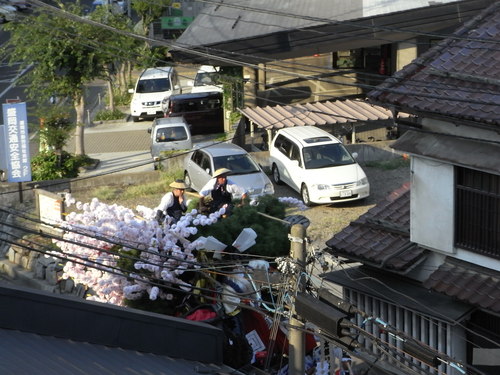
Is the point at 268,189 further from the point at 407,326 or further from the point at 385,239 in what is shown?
the point at 407,326

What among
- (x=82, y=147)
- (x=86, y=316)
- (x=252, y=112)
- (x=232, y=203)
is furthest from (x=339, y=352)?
(x=82, y=147)

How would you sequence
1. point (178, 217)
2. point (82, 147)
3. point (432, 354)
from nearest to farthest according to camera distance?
point (432, 354) < point (178, 217) < point (82, 147)

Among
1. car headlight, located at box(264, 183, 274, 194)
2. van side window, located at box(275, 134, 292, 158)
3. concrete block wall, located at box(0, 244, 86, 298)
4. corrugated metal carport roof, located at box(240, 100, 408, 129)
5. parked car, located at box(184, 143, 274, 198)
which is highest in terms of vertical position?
corrugated metal carport roof, located at box(240, 100, 408, 129)

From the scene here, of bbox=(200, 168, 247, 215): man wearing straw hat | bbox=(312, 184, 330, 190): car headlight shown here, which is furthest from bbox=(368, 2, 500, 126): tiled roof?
bbox=(312, 184, 330, 190): car headlight

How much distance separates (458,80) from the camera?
11.1 meters

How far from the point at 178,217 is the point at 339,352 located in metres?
4.26

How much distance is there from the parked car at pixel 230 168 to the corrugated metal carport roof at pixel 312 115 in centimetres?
195

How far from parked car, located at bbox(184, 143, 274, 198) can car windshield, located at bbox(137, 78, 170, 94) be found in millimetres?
10207

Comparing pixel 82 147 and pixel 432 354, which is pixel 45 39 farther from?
pixel 432 354

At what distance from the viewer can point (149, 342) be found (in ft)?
32.2

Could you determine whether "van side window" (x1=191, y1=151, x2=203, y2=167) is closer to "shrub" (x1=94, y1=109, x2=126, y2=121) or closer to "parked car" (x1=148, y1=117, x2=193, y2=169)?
"parked car" (x1=148, y1=117, x2=193, y2=169)

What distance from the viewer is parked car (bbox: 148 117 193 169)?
26859 millimetres

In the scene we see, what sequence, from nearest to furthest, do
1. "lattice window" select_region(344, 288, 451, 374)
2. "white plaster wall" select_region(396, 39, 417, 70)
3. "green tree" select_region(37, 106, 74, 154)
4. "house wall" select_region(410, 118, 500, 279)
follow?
1. "house wall" select_region(410, 118, 500, 279)
2. "lattice window" select_region(344, 288, 451, 374)
3. "green tree" select_region(37, 106, 74, 154)
4. "white plaster wall" select_region(396, 39, 417, 70)

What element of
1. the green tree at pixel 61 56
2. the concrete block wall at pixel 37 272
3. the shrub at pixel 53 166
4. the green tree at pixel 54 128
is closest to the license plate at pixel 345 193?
the concrete block wall at pixel 37 272
